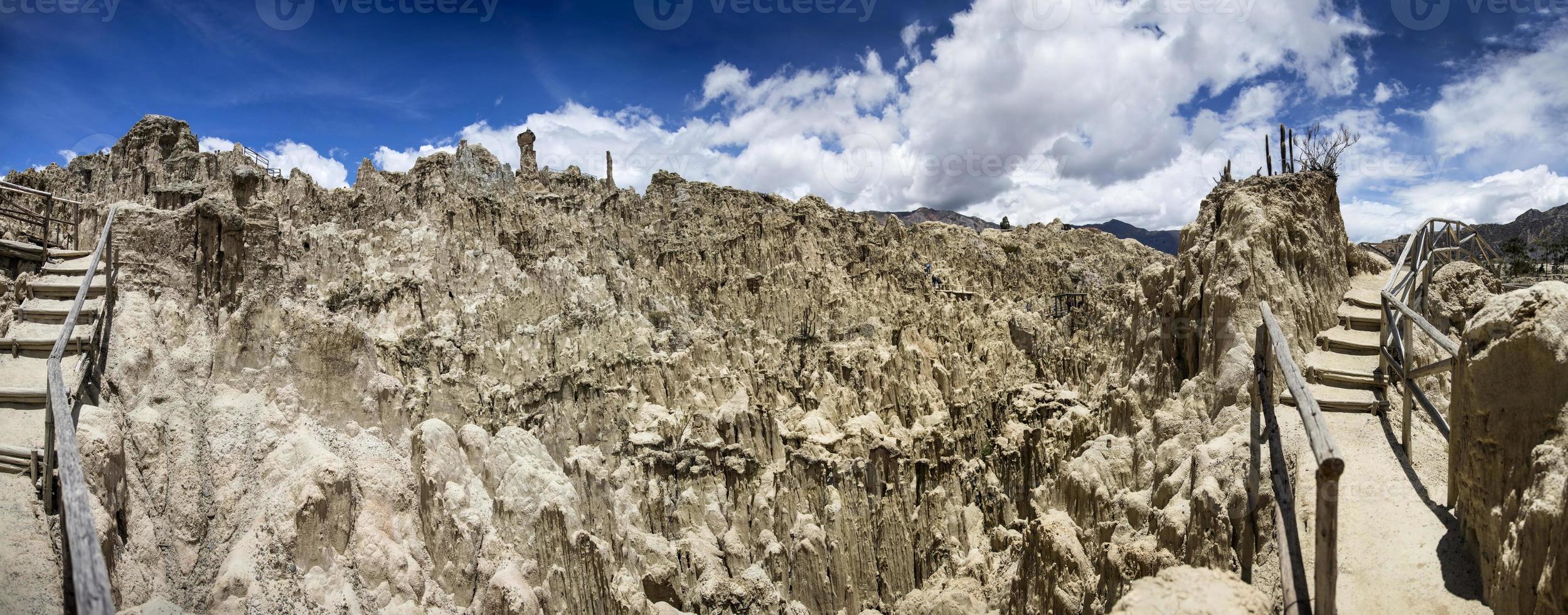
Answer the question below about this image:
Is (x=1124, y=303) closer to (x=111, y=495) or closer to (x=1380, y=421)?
(x=1380, y=421)

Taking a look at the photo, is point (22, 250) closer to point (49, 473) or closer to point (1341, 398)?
point (49, 473)

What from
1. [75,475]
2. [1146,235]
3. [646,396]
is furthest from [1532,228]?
[75,475]

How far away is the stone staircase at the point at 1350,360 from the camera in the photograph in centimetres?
1076

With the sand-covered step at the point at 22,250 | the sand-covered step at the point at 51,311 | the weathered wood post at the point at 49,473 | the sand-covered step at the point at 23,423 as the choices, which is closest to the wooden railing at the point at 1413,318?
the weathered wood post at the point at 49,473

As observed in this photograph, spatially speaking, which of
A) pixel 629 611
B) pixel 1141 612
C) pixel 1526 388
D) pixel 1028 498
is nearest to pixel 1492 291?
pixel 1526 388

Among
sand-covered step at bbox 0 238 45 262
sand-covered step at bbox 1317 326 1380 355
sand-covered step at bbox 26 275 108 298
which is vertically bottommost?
sand-covered step at bbox 1317 326 1380 355

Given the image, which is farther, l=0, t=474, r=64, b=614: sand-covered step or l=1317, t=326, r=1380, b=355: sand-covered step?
l=1317, t=326, r=1380, b=355: sand-covered step

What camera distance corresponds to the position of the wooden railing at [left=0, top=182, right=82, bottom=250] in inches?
574

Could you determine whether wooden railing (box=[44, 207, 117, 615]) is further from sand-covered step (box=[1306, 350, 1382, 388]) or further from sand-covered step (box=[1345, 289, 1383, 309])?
sand-covered step (box=[1345, 289, 1383, 309])

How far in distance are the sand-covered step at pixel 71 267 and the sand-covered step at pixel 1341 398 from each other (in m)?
23.3

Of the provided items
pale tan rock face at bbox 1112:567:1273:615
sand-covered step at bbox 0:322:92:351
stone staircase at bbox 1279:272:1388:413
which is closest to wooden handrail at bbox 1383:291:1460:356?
stone staircase at bbox 1279:272:1388:413

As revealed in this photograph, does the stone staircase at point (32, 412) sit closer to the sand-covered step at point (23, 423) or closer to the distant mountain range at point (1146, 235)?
the sand-covered step at point (23, 423)

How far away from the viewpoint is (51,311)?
46.3ft

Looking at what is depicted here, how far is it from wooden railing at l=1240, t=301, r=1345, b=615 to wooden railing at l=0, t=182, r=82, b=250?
70.1 ft
